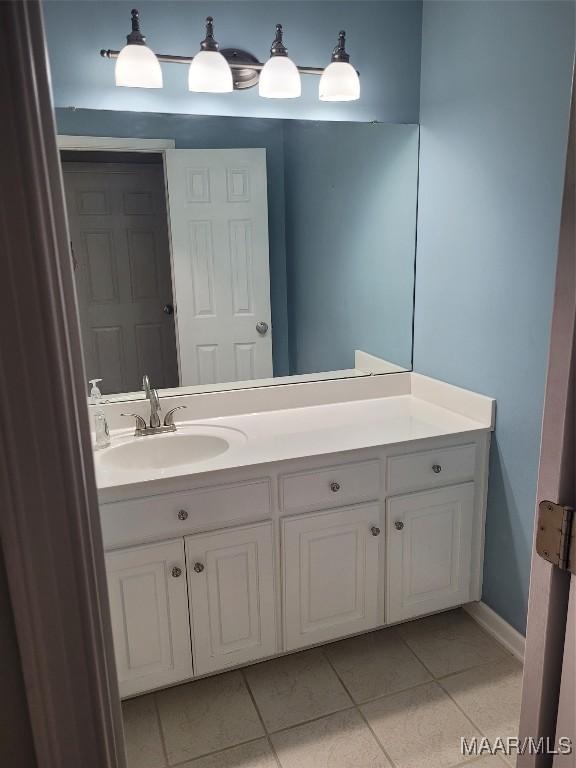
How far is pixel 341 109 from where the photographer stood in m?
2.11

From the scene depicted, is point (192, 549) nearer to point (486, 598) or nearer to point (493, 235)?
point (486, 598)

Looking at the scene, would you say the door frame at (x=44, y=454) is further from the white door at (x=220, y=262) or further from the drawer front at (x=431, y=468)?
the white door at (x=220, y=262)

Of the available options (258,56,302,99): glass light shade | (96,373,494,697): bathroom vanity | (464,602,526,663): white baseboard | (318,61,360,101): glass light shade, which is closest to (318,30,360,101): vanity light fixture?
(318,61,360,101): glass light shade

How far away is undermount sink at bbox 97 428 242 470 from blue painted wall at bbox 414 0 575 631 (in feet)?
2.98

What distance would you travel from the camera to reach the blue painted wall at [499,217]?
1.68 m

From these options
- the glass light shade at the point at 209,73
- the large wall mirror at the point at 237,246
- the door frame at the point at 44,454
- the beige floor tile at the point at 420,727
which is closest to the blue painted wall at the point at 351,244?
the large wall mirror at the point at 237,246

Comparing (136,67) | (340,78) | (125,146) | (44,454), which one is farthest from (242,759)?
(340,78)

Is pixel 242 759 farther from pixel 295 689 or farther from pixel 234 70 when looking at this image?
pixel 234 70

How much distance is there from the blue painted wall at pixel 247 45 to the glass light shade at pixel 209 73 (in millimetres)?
82

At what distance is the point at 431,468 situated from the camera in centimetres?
195

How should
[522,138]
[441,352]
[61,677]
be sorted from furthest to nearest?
[441,352] < [522,138] < [61,677]

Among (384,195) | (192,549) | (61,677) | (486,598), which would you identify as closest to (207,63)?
(384,195)

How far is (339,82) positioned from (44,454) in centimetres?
178

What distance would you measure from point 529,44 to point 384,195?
73 cm
